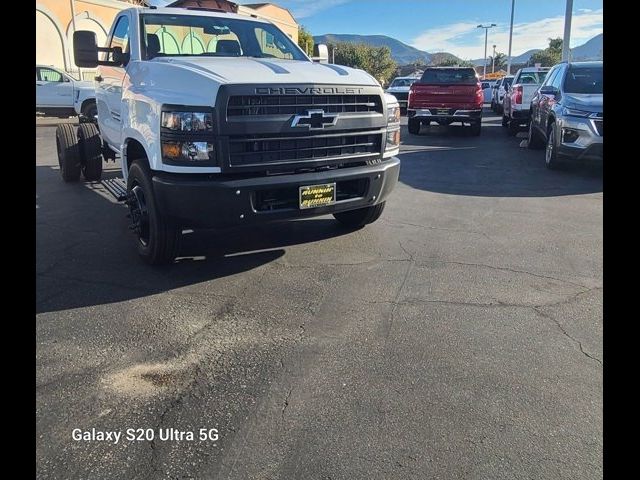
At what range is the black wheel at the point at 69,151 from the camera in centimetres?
811

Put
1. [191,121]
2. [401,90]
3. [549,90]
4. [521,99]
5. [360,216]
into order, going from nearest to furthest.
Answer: [191,121] → [360,216] → [549,90] → [521,99] → [401,90]

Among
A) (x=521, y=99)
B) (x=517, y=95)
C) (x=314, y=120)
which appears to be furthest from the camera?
(x=517, y=95)

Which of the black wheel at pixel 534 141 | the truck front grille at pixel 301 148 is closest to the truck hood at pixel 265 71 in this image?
the truck front grille at pixel 301 148

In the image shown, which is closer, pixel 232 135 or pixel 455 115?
pixel 232 135

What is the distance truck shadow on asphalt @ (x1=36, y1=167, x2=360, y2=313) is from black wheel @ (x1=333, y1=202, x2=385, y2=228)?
109mm

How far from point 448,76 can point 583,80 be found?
605 cm

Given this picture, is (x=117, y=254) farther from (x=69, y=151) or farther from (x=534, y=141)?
(x=534, y=141)

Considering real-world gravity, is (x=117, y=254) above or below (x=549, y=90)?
below

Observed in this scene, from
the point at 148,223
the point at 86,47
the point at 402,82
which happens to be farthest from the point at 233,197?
the point at 402,82

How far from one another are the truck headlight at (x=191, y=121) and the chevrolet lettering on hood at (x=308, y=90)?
433mm

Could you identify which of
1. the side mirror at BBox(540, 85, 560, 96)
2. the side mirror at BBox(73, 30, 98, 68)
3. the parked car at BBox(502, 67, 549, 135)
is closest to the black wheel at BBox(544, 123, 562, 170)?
the side mirror at BBox(540, 85, 560, 96)

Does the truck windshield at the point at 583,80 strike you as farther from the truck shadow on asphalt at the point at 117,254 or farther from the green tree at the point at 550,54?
Result: the green tree at the point at 550,54

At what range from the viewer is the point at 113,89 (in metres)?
6.20
